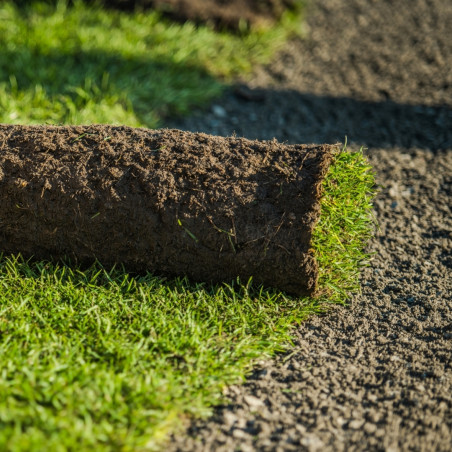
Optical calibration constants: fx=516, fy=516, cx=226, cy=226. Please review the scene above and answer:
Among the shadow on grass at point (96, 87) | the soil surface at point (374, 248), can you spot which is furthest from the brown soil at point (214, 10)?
the shadow on grass at point (96, 87)

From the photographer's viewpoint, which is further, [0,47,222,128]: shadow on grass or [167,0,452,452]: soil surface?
[0,47,222,128]: shadow on grass

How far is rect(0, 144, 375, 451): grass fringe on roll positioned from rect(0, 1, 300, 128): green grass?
190 cm

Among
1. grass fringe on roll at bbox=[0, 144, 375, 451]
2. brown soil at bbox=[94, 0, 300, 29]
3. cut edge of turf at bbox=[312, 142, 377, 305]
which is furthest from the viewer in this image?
brown soil at bbox=[94, 0, 300, 29]

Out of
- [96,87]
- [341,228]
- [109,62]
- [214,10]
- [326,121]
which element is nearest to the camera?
[341,228]

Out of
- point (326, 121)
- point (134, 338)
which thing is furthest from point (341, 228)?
point (326, 121)

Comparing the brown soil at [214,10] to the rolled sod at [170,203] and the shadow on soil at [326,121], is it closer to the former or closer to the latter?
the shadow on soil at [326,121]

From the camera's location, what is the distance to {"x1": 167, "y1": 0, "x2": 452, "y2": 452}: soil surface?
85.2 inches

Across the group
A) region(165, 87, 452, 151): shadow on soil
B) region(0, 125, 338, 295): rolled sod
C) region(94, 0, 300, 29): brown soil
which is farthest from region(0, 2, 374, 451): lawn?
region(94, 0, 300, 29): brown soil

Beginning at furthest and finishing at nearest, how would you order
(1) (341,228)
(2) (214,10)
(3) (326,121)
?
(2) (214,10), (3) (326,121), (1) (341,228)

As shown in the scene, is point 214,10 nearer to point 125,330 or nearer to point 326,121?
point 326,121

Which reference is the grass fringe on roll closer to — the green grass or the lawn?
the lawn

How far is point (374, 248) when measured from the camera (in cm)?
329

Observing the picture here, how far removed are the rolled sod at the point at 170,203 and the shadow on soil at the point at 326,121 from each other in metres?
1.75

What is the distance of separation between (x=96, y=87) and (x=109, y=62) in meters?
0.63
